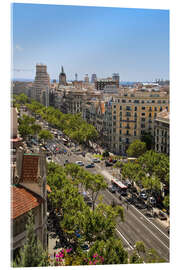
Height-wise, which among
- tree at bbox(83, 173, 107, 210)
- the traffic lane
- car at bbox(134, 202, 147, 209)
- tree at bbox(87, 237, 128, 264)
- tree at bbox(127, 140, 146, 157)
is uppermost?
→ tree at bbox(127, 140, 146, 157)

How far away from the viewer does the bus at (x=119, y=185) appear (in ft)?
54.6

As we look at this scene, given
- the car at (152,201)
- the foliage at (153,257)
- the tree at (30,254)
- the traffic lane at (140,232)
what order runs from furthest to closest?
the car at (152,201)
the traffic lane at (140,232)
the foliage at (153,257)
the tree at (30,254)

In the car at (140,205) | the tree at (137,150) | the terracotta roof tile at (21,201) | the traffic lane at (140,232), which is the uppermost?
the terracotta roof tile at (21,201)

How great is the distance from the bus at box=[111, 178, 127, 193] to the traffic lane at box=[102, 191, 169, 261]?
2.72 meters

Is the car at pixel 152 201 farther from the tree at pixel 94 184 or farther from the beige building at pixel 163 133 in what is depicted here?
the beige building at pixel 163 133

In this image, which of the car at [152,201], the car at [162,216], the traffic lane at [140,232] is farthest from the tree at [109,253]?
the car at [152,201]

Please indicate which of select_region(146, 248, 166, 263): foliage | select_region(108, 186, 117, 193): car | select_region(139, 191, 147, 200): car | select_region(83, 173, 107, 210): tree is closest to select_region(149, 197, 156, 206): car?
select_region(139, 191, 147, 200): car

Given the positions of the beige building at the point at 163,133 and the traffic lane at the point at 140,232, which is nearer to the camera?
the traffic lane at the point at 140,232

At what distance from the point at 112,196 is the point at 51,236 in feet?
17.3

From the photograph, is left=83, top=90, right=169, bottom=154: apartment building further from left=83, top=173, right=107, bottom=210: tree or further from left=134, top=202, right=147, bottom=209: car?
left=83, top=173, right=107, bottom=210: tree

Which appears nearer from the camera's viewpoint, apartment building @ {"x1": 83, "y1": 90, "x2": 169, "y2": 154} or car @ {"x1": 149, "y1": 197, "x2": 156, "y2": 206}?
car @ {"x1": 149, "y1": 197, "x2": 156, "y2": 206}

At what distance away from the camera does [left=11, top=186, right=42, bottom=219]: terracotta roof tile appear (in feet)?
23.7

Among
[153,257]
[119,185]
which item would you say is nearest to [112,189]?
[119,185]

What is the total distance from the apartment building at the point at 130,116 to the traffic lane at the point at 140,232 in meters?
13.4
